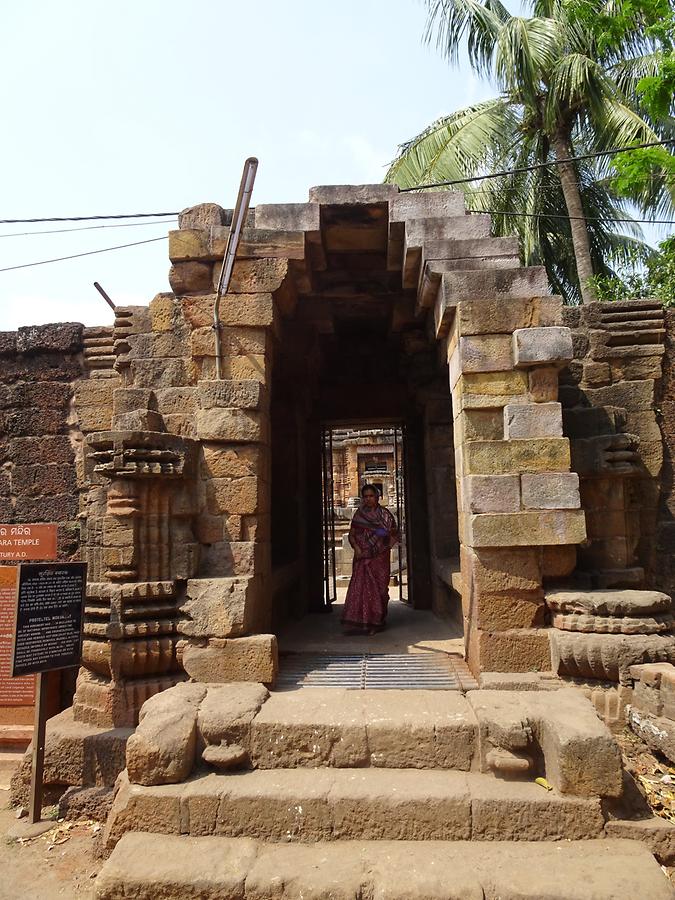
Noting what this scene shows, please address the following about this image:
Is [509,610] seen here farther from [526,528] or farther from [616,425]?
[616,425]

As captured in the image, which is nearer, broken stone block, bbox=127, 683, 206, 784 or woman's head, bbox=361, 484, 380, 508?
broken stone block, bbox=127, 683, 206, 784

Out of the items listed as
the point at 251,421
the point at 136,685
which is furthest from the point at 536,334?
the point at 136,685

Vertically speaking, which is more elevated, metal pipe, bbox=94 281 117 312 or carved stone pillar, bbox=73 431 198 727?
metal pipe, bbox=94 281 117 312

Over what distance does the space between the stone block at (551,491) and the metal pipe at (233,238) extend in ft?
8.07

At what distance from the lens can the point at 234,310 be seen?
15.4 ft

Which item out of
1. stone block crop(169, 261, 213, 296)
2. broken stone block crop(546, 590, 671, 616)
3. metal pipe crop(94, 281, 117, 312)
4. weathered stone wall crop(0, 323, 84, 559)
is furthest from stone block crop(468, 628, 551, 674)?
metal pipe crop(94, 281, 117, 312)

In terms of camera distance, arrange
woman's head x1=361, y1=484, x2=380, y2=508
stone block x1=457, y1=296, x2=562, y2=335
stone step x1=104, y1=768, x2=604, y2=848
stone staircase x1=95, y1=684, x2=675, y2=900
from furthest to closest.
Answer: woman's head x1=361, y1=484, x2=380, y2=508 < stone block x1=457, y1=296, x2=562, y2=335 < stone step x1=104, y1=768, x2=604, y2=848 < stone staircase x1=95, y1=684, x2=675, y2=900

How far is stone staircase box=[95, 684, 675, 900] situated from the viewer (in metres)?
2.70

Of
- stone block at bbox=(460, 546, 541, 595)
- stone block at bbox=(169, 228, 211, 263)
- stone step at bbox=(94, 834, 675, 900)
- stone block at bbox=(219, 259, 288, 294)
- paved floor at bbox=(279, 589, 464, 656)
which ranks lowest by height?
stone step at bbox=(94, 834, 675, 900)

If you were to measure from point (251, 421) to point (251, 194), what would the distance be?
1.62 m

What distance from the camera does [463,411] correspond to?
4.40m

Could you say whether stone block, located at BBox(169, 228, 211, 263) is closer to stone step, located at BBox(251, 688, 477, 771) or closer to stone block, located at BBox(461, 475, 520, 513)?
stone block, located at BBox(461, 475, 520, 513)

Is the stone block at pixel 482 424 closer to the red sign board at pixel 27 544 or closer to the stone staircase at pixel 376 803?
the stone staircase at pixel 376 803

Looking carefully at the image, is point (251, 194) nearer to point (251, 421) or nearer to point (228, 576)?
point (251, 421)
